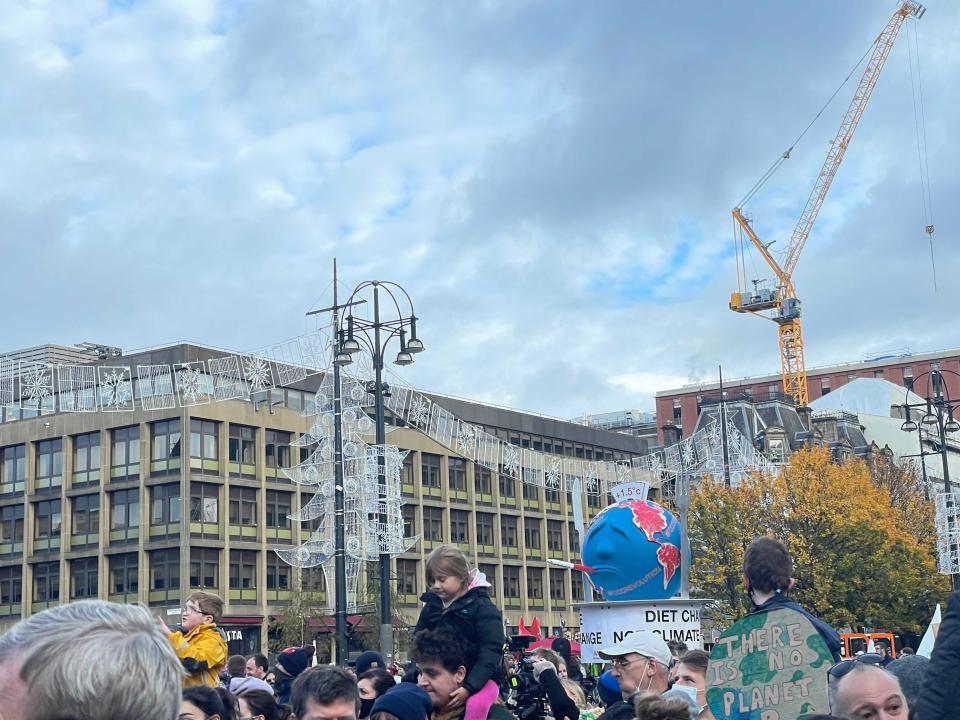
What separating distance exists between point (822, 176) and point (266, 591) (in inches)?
3055

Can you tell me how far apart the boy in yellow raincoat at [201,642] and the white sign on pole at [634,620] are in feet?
16.1

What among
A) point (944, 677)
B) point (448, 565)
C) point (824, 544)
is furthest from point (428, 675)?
point (824, 544)

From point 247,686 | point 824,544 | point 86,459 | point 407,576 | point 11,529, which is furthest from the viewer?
point 407,576

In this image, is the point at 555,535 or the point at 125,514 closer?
the point at 125,514

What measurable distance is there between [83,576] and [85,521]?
2553mm

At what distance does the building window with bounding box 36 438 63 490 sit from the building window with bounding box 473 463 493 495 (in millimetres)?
23184

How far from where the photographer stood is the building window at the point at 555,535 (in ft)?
272

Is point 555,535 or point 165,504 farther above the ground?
point 165,504

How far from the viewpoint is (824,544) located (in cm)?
4556

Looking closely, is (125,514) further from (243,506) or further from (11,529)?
(11,529)

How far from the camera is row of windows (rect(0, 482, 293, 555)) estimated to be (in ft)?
202

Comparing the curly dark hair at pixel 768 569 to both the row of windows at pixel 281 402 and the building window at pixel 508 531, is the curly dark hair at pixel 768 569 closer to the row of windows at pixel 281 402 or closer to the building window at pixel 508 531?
the row of windows at pixel 281 402

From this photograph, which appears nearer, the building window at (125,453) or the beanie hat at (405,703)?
the beanie hat at (405,703)

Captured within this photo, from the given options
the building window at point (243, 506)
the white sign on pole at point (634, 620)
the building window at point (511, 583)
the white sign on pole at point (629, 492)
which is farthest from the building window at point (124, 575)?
the white sign on pole at point (634, 620)
